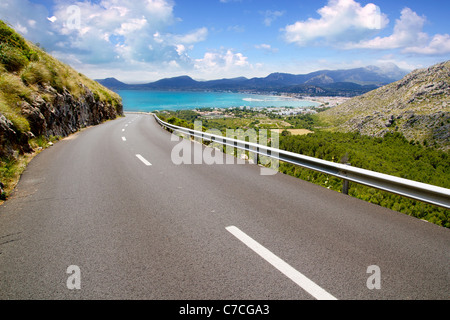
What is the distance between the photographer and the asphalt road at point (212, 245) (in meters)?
2.64

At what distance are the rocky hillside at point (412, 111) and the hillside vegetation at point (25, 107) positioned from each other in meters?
94.2

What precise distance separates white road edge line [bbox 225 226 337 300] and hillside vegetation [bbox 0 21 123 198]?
17.8 ft

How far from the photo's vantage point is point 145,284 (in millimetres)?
Result: 2697

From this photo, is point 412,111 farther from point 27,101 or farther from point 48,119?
point 27,101

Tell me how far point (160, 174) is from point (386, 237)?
5679 mm

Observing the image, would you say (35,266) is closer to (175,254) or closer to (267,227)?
(175,254)

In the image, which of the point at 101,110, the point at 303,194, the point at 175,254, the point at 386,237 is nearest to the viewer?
the point at 175,254

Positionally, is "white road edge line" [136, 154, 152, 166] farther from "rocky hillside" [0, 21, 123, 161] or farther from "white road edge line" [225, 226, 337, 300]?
"white road edge line" [225, 226, 337, 300]

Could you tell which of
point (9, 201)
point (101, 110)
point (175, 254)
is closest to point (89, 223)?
point (175, 254)

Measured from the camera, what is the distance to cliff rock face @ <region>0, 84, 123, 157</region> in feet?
27.1

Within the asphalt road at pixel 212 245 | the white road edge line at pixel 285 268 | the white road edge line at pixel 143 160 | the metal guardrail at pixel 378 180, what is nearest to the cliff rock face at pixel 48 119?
the asphalt road at pixel 212 245

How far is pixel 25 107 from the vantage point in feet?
36.6

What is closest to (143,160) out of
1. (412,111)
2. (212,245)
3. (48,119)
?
(212,245)

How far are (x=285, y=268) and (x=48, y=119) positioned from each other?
1560cm
